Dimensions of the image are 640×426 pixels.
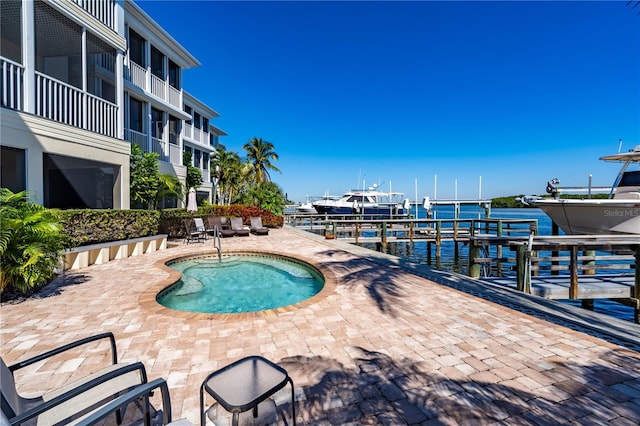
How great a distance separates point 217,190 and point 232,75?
9558 mm

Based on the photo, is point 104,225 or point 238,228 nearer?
point 104,225

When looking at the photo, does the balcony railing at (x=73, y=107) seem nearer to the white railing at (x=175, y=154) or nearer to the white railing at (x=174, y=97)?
the white railing at (x=175, y=154)

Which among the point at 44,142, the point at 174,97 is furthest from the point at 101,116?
the point at 174,97

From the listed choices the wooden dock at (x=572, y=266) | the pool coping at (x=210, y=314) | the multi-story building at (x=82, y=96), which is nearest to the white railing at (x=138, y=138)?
the multi-story building at (x=82, y=96)

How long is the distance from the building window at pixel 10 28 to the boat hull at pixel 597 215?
19798 millimetres

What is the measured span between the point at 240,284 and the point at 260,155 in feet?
90.2

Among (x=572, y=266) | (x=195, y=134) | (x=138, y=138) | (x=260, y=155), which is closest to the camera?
(x=572, y=266)

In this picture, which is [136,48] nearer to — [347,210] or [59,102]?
[59,102]

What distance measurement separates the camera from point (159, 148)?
45.9 feet

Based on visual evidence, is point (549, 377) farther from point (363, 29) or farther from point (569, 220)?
point (363, 29)

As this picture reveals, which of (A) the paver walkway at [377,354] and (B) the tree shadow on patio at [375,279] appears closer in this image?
(A) the paver walkway at [377,354]

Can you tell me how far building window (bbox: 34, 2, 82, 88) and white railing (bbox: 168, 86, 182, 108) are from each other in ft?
16.1

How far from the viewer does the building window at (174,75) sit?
1542cm

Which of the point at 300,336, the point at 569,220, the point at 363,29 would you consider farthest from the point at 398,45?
the point at 300,336
